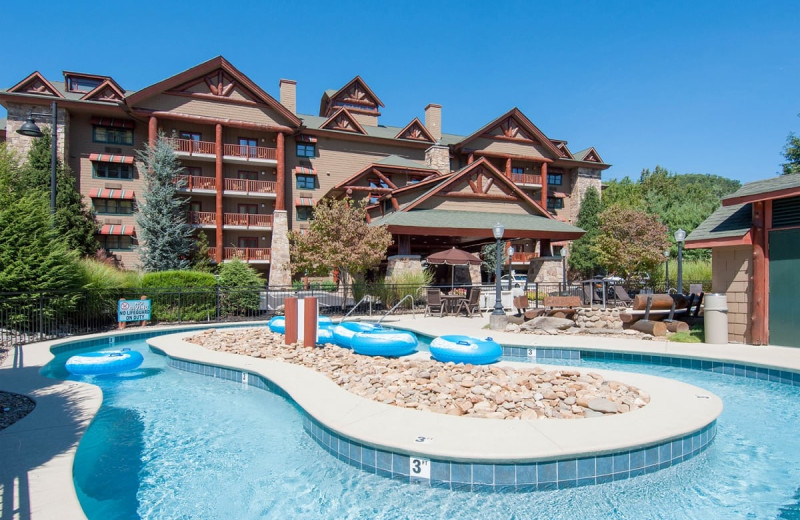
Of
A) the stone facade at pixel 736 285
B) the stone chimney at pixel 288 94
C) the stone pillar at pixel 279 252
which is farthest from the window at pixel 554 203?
the stone facade at pixel 736 285

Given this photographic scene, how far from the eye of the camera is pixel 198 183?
3009 centimetres

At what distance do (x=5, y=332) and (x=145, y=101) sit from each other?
20.6 metres

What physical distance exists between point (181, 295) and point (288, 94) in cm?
2270

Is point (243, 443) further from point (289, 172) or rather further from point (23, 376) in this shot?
point (289, 172)

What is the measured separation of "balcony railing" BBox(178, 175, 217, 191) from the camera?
29.5 metres

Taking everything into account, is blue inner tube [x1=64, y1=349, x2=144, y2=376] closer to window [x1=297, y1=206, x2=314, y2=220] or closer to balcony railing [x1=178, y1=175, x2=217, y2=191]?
balcony railing [x1=178, y1=175, x2=217, y2=191]

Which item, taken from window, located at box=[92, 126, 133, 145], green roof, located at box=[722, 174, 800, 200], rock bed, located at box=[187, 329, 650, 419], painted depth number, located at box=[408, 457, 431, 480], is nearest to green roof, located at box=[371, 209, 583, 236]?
green roof, located at box=[722, 174, 800, 200]

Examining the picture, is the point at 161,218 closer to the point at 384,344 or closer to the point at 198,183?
the point at 198,183

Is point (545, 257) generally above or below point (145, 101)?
below

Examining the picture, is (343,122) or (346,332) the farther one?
(343,122)

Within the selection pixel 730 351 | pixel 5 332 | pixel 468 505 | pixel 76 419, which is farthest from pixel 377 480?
pixel 5 332

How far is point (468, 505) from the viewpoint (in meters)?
3.98

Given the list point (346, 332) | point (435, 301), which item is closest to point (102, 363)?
point (346, 332)

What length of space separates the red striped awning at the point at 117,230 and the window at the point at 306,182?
1052 centimetres
